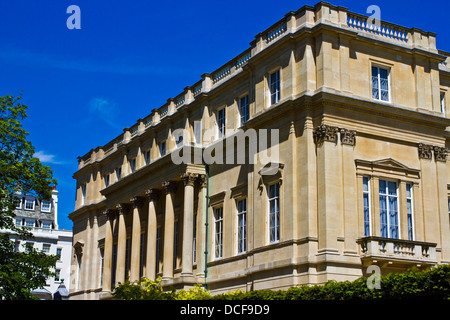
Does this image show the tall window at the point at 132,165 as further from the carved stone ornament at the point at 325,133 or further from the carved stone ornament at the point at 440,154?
the carved stone ornament at the point at 440,154

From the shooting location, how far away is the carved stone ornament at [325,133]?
3453cm

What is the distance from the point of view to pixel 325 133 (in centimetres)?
3450

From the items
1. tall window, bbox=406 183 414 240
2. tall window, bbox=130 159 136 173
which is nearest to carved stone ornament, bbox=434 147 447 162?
tall window, bbox=406 183 414 240

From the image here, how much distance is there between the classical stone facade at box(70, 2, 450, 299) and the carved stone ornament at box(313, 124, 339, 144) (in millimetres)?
49

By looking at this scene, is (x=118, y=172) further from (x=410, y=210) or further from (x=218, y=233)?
(x=410, y=210)

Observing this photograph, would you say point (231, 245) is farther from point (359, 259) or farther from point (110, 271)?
point (110, 271)

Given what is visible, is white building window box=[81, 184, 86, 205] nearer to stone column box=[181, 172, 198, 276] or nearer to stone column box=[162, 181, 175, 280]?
stone column box=[162, 181, 175, 280]

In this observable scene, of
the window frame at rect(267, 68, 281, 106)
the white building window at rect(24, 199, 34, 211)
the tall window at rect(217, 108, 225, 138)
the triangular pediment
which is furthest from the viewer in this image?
the white building window at rect(24, 199, 34, 211)

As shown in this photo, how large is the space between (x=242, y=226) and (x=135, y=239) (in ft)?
42.2

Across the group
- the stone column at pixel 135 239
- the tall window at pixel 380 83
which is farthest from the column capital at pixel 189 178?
the tall window at pixel 380 83

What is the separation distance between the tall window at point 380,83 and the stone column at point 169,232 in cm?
1528

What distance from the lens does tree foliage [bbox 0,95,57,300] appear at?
33.6 metres
